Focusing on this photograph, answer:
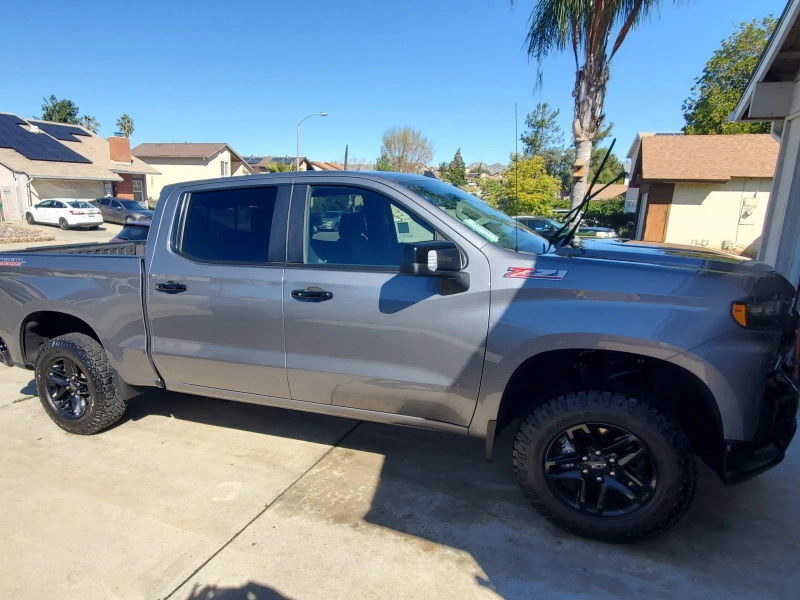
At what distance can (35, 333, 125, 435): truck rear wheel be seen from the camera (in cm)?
363

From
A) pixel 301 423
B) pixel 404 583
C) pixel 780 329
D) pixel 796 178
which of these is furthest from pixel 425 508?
pixel 796 178

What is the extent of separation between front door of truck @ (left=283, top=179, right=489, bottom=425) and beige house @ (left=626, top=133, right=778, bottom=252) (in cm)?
1969

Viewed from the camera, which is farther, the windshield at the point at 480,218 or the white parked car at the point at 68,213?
the white parked car at the point at 68,213

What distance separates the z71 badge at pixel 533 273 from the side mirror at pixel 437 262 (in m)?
0.23

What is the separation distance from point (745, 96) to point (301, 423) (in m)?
7.98

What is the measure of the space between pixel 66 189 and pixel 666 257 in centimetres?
3802

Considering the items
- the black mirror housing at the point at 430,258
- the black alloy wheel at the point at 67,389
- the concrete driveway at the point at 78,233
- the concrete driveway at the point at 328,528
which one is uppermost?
the black mirror housing at the point at 430,258

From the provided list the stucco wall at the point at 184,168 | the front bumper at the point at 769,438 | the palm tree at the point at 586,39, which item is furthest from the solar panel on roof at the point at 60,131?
the front bumper at the point at 769,438

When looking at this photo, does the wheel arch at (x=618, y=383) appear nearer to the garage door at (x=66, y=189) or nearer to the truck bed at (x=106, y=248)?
the truck bed at (x=106, y=248)

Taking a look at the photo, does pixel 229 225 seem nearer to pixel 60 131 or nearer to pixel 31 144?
pixel 31 144

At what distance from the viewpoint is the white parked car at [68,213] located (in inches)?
1019

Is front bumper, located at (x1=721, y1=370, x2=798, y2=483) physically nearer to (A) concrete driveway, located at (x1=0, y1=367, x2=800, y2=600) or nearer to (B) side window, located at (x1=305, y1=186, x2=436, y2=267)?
(A) concrete driveway, located at (x1=0, y1=367, x2=800, y2=600)

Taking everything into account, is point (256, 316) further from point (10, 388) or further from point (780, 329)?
point (10, 388)

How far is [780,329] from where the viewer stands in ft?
7.72
